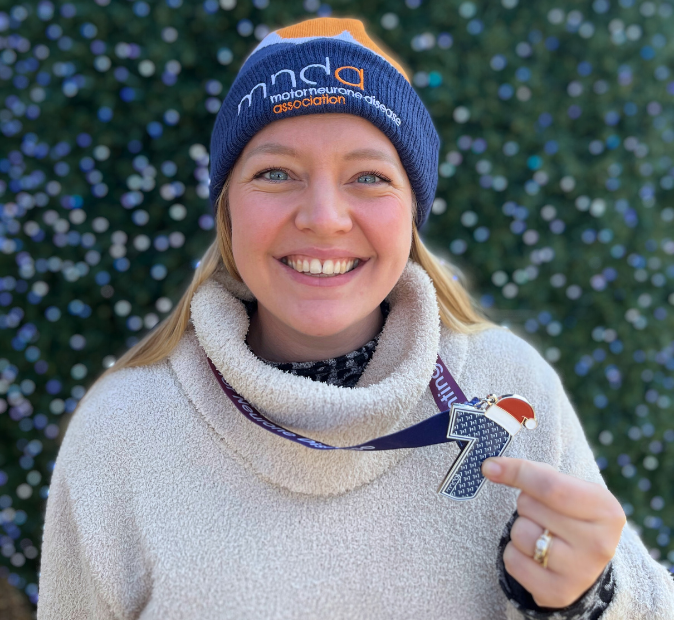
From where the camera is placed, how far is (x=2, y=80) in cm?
259

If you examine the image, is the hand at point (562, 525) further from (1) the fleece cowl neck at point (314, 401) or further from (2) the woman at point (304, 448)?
(1) the fleece cowl neck at point (314, 401)

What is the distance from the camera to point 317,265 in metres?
1.31

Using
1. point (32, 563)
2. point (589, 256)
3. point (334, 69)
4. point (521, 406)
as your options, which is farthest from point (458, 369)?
point (32, 563)

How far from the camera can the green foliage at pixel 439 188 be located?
101 inches

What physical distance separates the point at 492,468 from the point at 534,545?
15 cm

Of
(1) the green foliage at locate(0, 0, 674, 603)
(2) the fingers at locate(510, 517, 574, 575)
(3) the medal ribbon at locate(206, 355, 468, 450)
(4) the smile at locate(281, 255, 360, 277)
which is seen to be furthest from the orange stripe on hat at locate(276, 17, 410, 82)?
(1) the green foliage at locate(0, 0, 674, 603)

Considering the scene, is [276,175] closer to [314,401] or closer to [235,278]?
[235,278]

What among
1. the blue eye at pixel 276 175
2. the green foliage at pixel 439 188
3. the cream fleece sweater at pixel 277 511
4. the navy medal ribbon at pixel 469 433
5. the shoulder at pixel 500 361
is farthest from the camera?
the green foliage at pixel 439 188

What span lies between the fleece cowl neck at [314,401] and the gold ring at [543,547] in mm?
399

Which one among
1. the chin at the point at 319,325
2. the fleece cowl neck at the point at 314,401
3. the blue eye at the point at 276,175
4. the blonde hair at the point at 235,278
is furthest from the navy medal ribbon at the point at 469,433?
the blue eye at the point at 276,175

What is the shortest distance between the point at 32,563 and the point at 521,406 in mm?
2854

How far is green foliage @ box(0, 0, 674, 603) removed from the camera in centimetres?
256

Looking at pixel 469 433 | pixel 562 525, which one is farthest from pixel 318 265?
pixel 562 525

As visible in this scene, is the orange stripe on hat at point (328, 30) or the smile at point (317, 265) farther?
the orange stripe on hat at point (328, 30)
